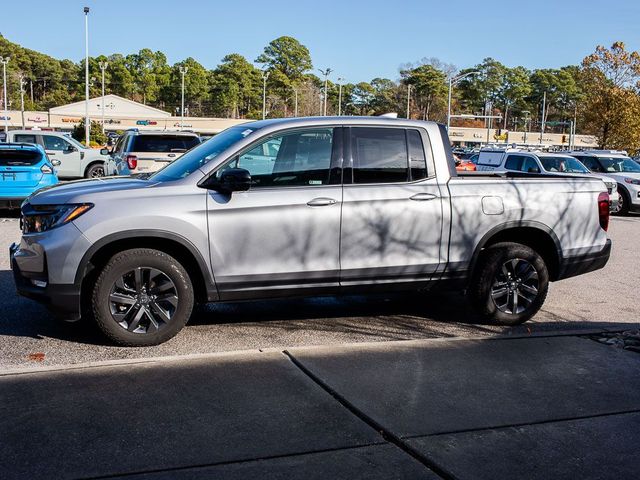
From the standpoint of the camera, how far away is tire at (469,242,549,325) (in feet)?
21.9

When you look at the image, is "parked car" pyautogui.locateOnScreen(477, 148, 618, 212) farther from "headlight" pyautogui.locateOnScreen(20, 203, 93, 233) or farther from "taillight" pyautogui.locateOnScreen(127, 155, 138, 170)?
"headlight" pyautogui.locateOnScreen(20, 203, 93, 233)

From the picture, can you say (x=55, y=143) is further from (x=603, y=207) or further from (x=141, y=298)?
(x=603, y=207)

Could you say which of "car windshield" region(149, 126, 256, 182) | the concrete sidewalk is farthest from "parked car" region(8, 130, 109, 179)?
the concrete sidewalk

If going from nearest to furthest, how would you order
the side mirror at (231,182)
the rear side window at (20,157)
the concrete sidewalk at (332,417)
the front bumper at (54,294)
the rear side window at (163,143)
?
the concrete sidewalk at (332,417)
the front bumper at (54,294)
the side mirror at (231,182)
the rear side window at (20,157)
the rear side window at (163,143)

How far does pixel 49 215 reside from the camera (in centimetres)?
566

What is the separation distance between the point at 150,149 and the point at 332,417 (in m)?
12.6

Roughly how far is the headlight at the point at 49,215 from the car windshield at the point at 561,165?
15.6 m

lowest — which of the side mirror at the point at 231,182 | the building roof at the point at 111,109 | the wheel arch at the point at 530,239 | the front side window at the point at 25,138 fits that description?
the wheel arch at the point at 530,239

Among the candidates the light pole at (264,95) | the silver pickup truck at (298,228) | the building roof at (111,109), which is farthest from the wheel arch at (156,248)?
the building roof at (111,109)

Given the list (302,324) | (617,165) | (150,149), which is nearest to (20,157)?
(150,149)

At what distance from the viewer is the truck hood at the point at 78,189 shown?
5.66 meters

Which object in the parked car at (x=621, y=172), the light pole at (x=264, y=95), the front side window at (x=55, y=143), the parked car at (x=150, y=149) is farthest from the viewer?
the light pole at (x=264, y=95)

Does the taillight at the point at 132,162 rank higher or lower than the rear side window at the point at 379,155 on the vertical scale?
lower

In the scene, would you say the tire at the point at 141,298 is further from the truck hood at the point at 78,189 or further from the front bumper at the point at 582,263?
the front bumper at the point at 582,263
